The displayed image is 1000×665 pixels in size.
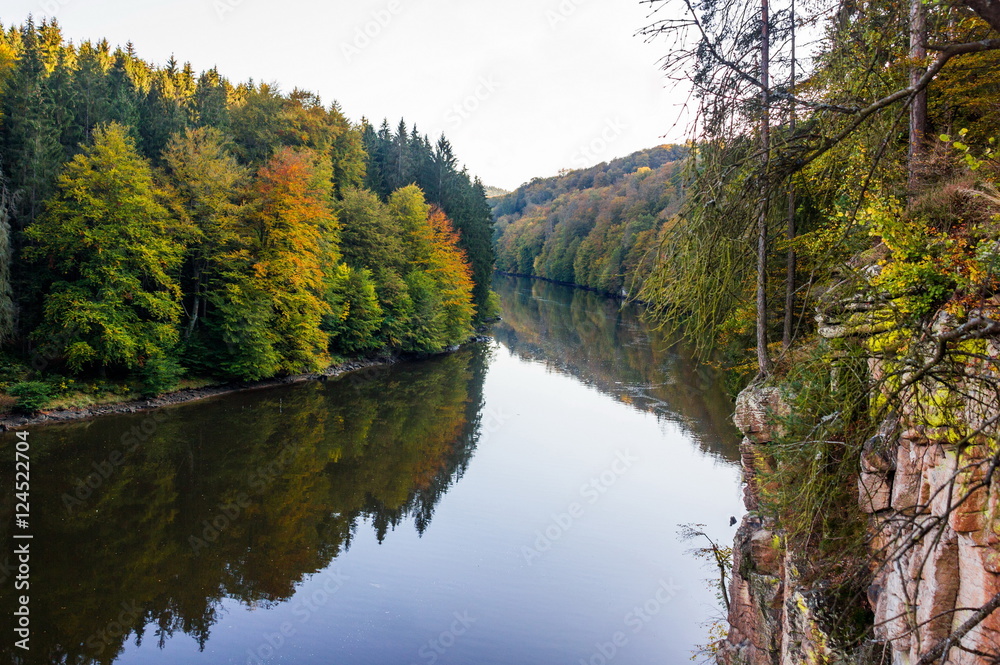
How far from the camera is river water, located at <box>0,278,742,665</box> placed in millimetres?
10391

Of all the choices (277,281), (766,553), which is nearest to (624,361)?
(277,281)

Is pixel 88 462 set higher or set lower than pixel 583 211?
lower

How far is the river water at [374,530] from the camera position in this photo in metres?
10.4

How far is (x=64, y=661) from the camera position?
30.6 ft

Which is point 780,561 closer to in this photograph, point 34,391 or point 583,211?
point 34,391

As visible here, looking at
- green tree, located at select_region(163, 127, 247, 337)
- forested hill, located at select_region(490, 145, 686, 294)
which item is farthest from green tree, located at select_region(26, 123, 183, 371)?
forested hill, located at select_region(490, 145, 686, 294)

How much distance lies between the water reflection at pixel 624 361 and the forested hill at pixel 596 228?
14.4 ft

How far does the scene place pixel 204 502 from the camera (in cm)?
1488

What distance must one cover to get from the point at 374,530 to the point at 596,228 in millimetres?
63123

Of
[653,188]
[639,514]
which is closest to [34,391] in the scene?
[639,514]

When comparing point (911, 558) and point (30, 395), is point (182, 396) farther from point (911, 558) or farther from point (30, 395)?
point (911, 558)

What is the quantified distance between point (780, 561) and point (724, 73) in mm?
6894

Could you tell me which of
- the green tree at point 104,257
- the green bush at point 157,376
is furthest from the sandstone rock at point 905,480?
the green bush at point 157,376

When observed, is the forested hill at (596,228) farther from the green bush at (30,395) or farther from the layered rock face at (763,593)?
the green bush at (30,395)
